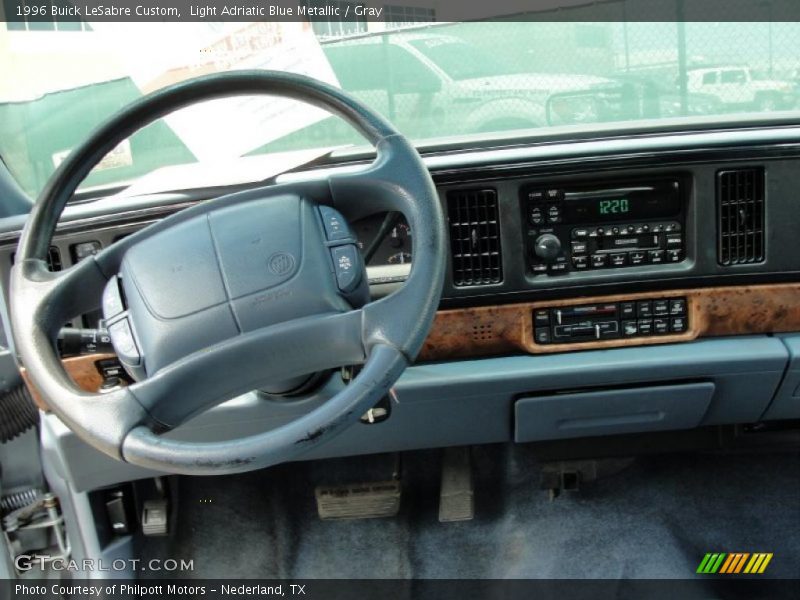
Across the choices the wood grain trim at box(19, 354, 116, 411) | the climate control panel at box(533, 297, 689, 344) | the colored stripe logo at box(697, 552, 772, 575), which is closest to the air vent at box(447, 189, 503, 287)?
the climate control panel at box(533, 297, 689, 344)

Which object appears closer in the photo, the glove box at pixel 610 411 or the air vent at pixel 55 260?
the air vent at pixel 55 260

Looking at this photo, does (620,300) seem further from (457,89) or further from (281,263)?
(281,263)

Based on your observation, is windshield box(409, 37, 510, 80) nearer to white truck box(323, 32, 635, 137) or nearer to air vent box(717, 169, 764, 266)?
white truck box(323, 32, 635, 137)

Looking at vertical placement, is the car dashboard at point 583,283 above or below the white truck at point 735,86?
below

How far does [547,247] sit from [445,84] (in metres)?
0.51

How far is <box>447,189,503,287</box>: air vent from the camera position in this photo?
2006 mm

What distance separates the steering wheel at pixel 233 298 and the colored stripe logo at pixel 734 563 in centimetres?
174

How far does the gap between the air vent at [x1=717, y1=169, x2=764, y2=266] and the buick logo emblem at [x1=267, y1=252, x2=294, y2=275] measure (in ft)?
4.01

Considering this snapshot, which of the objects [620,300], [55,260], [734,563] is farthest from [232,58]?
[734,563]

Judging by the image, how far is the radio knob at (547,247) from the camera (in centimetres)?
203

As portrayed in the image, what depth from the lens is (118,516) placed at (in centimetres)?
243

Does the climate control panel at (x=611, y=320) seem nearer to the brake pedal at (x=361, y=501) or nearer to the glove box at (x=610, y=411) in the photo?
the glove box at (x=610, y=411)

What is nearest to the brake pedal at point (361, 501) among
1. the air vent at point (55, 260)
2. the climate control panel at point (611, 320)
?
the climate control panel at point (611, 320)

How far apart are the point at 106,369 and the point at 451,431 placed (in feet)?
3.01
